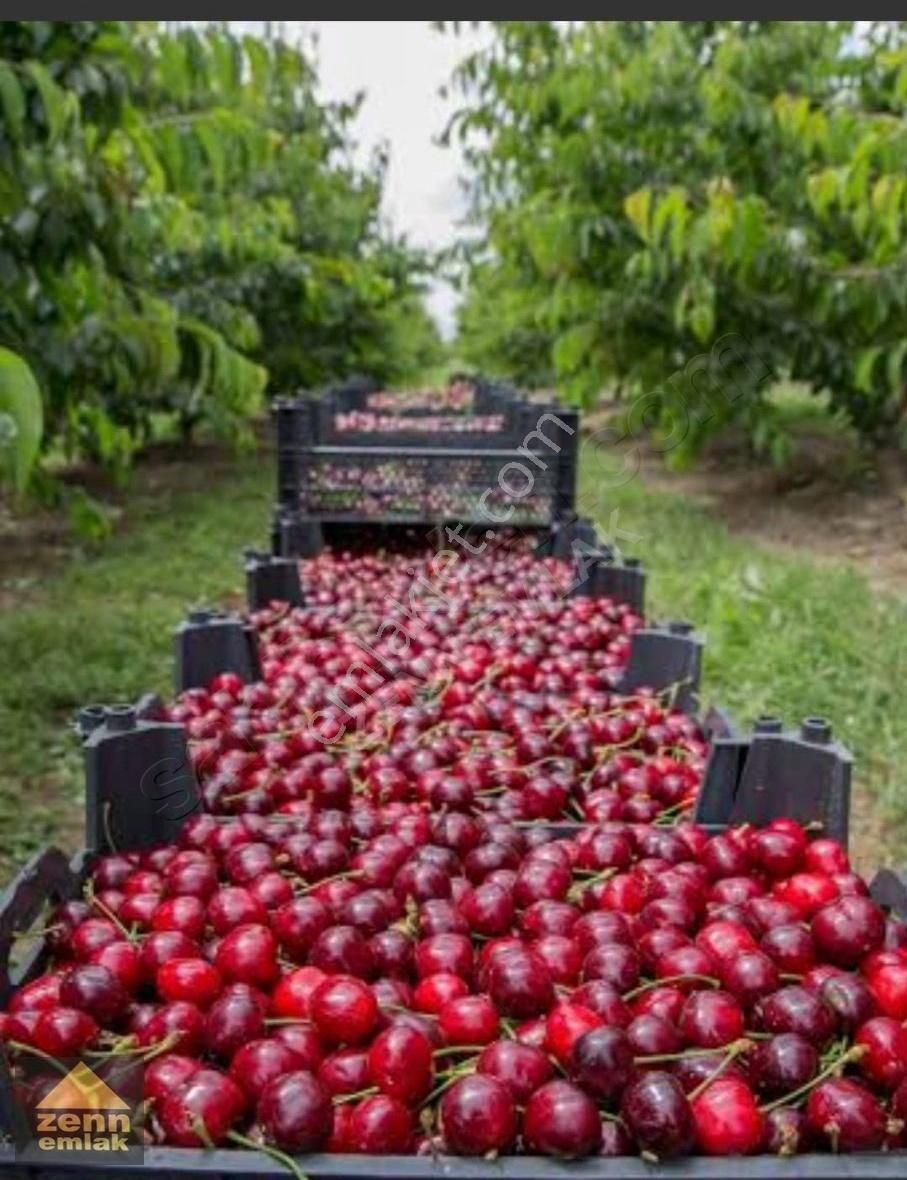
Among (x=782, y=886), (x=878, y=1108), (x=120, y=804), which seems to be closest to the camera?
(x=878, y=1108)

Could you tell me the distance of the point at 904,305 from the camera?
22.7ft

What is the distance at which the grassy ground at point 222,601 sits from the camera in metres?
4.16

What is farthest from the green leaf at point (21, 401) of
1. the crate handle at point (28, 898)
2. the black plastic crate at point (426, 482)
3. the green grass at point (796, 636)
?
the black plastic crate at point (426, 482)

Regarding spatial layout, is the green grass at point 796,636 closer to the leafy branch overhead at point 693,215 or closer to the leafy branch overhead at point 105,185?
Answer: the leafy branch overhead at point 693,215

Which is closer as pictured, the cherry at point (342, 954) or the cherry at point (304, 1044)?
the cherry at point (304, 1044)

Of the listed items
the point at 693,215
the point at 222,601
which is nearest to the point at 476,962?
the point at 222,601

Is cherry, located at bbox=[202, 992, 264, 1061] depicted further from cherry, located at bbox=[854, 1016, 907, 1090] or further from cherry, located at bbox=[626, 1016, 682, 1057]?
cherry, located at bbox=[854, 1016, 907, 1090]

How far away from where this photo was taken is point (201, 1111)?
3.59ft

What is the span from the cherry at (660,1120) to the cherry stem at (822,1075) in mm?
111

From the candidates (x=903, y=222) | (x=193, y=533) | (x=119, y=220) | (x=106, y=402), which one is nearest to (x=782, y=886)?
(x=119, y=220)

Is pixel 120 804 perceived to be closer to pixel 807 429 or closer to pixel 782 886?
pixel 782 886

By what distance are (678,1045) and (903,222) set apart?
6.11 meters

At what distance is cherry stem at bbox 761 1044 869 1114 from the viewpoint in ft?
3.83

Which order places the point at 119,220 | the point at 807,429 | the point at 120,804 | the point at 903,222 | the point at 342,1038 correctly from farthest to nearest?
the point at 807,429
the point at 903,222
the point at 119,220
the point at 120,804
the point at 342,1038
